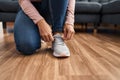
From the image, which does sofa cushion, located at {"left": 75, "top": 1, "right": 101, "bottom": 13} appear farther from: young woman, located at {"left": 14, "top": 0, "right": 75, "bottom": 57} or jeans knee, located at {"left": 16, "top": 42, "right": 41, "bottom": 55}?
jeans knee, located at {"left": 16, "top": 42, "right": 41, "bottom": 55}

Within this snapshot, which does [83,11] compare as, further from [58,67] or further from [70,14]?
[58,67]

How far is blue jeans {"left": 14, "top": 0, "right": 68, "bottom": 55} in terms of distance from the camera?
945mm

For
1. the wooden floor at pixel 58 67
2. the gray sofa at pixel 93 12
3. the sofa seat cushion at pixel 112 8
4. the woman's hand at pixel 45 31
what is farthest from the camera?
the gray sofa at pixel 93 12

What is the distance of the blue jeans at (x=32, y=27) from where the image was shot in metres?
0.95

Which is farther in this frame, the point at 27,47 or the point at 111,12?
the point at 111,12

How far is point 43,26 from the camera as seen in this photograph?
0.89 m

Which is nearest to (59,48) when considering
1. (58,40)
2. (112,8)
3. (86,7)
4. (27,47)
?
(58,40)

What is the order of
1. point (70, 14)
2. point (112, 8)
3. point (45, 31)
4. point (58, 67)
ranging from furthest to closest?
point (112, 8), point (70, 14), point (45, 31), point (58, 67)

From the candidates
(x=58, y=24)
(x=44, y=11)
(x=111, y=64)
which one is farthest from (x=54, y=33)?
(x=111, y=64)

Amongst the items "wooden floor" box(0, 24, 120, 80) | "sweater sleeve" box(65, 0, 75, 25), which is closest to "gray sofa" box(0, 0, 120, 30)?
"sweater sleeve" box(65, 0, 75, 25)

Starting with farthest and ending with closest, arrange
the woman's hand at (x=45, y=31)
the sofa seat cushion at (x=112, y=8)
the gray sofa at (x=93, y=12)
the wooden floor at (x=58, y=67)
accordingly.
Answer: the gray sofa at (x=93, y=12) < the sofa seat cushion at (x=112, y=8) < the woman's hand at (x=45, y=31) < the wooden floor at (x=58, y=67)

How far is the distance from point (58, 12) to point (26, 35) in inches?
8.2

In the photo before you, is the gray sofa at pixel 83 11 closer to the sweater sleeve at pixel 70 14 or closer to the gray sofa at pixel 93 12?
the gray sofa at pixel 93 12

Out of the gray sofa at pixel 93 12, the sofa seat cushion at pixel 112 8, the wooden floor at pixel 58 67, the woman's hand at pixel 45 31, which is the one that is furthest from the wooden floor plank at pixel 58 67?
the gray sofa at pixel 93 12
